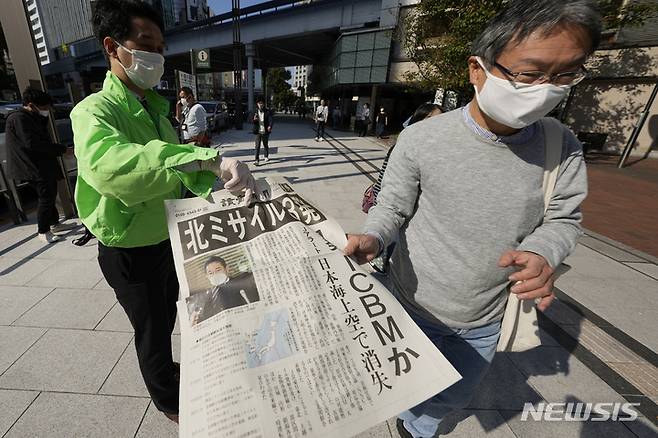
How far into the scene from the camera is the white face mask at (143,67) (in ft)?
4.04

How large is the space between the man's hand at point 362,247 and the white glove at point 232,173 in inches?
14.5

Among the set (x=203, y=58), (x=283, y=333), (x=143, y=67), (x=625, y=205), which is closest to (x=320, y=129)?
(x=203, y=58)

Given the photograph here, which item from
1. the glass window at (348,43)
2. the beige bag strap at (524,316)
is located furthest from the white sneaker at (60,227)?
the glass window at (348,43)

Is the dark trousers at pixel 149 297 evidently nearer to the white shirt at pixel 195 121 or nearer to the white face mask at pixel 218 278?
the white face mask at pixel 218 278

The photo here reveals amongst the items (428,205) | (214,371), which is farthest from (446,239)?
(214,371)

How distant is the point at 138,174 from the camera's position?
854 mm

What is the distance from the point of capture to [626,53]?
36.8 feet

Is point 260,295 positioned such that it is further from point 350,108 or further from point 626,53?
point 350,108

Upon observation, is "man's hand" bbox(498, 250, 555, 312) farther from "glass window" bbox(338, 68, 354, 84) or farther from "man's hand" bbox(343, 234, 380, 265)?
"glass window" bbox(338, 68, 354, 84)

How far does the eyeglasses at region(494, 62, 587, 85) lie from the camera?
2.97 feet

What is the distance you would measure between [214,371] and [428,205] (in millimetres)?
853

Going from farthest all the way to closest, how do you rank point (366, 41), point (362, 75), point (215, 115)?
point (362, 75) < point (366, 41) < point (215, 115)

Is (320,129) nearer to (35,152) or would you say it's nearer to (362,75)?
(362,75)

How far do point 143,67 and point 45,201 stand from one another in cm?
342
